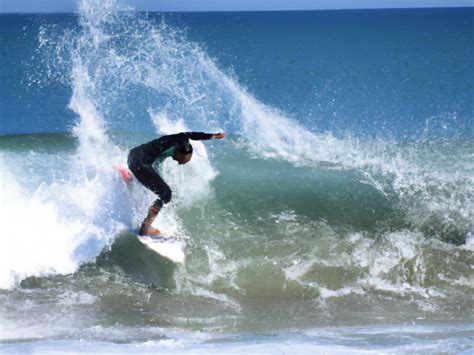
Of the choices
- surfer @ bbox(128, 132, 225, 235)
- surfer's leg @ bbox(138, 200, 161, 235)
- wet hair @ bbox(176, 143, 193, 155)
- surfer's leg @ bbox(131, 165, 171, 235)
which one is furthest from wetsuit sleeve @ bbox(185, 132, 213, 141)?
surfer's leg @ bbox(138, 200, 161, 235)

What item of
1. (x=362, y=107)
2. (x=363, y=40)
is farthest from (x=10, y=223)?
(x=363, y=40)

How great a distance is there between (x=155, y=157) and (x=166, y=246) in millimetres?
984

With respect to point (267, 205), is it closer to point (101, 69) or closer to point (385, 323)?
point (385, 323)

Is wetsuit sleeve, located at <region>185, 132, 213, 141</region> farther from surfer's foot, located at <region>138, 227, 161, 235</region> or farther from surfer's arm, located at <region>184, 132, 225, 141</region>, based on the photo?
surfer's foot, located at <region>138, 227, 161, 235</region>

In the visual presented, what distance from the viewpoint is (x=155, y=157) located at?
689 centimetres

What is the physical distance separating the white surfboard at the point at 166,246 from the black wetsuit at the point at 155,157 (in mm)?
490

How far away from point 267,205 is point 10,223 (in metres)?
3.19

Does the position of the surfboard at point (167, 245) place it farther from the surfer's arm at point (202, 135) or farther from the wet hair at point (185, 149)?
the surfer's arm at point (202, 135)

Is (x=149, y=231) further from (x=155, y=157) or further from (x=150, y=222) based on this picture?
(x=155, y=157)

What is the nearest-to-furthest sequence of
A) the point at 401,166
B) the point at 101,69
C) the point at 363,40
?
the point at 401,166, the point at 101,69, the point at 363,40

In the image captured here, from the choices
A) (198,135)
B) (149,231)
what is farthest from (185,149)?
(149,231)

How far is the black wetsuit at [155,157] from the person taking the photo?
6.84 metres

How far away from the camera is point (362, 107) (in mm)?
17656

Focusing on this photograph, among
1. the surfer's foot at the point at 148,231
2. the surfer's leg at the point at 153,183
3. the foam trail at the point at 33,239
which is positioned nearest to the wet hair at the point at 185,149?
the surfer's leg at the point at 153,183
